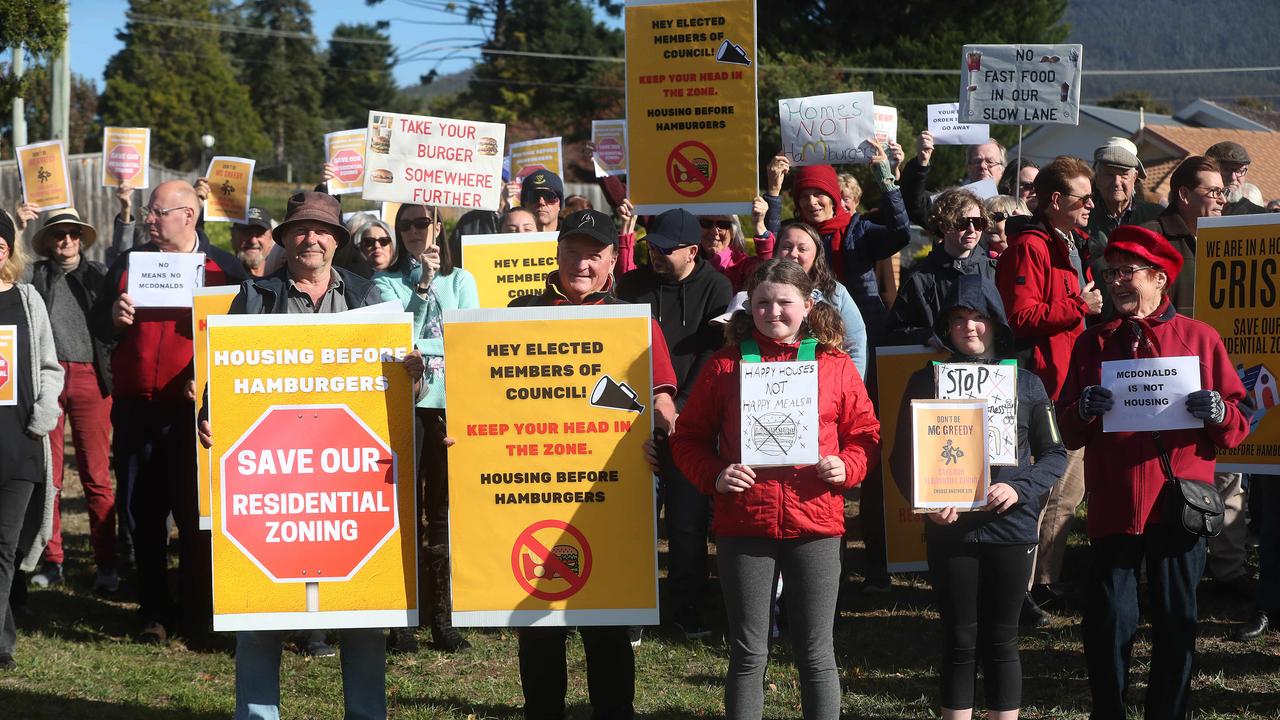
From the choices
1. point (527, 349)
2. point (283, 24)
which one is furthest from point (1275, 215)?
point (283, 24)

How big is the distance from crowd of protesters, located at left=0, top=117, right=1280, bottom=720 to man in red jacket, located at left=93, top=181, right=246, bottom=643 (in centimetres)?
2

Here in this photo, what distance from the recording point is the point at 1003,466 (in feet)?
17.9

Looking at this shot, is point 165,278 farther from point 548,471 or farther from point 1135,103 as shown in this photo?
point 1135,103

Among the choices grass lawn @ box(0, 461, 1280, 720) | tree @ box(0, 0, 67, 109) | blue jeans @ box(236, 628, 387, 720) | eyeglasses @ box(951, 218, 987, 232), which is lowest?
grass lawn @ box(0, 461, 1280, 720)

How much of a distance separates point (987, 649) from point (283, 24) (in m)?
107

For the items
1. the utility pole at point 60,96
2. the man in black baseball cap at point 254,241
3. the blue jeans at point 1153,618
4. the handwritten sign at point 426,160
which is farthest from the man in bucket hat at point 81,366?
the utility pole at point 60,96

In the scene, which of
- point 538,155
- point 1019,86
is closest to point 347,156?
point 538,155

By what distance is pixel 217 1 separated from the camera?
10625 cm

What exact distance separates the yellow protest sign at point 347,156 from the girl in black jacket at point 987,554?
7373 millimetres

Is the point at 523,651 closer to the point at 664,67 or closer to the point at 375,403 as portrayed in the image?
the point at 375,403

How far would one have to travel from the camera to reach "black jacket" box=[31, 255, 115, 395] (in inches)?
348

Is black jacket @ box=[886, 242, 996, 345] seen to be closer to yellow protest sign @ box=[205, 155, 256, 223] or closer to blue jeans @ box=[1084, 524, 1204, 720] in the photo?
blue jeans @ box=[1084, 524, 1204, 720]

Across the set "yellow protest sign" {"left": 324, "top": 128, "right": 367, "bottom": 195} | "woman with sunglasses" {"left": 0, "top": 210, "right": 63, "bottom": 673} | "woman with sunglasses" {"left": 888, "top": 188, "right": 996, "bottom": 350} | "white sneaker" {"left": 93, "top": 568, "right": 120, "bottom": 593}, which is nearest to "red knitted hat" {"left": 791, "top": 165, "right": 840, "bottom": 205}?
"woman with sunglasses" {"left": 888, "top": 188, "right": 996, "bottom": 350}

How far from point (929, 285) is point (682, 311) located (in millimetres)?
1379
